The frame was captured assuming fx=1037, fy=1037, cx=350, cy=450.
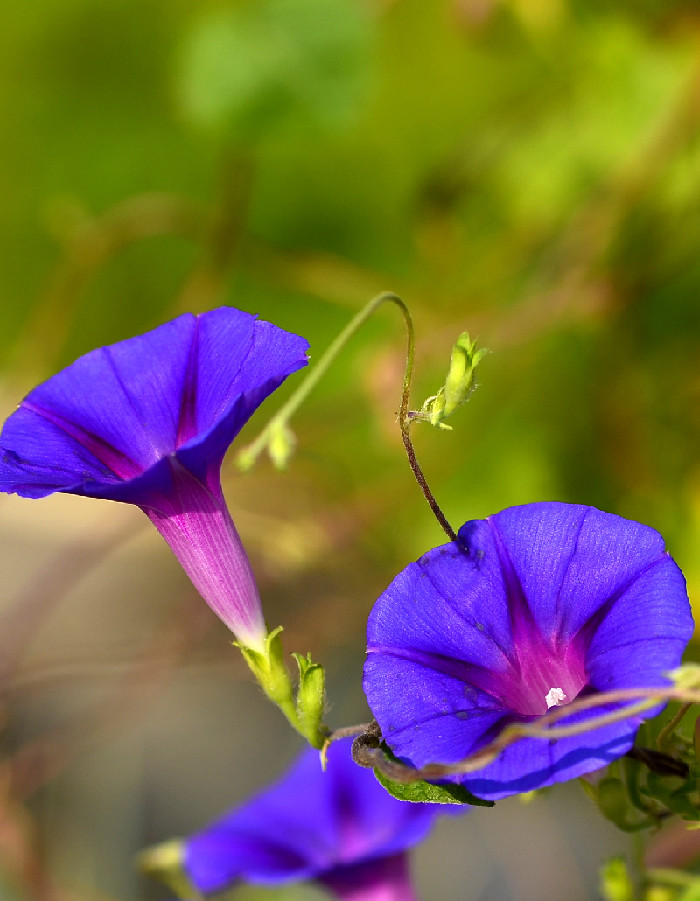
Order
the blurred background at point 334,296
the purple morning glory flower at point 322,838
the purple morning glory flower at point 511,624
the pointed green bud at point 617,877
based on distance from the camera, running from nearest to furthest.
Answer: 1. the purple morning glory flower at point 511,624
2. the pointed green bud at point 617,877
3. the purple morning glory flower at point 322,838
4. the blurred background at point 334,296

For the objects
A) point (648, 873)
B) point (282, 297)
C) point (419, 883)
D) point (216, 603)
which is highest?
point (282, 297)

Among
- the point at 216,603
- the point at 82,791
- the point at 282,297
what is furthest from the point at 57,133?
the point at 216,603

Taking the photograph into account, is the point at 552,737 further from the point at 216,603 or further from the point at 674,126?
the point at 674,126

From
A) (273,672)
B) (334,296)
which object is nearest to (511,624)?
(273,672)

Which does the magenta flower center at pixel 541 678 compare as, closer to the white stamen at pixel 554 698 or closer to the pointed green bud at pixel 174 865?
the white stamen at pixel 554 698

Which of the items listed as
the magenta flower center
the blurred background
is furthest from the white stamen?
the blurred background

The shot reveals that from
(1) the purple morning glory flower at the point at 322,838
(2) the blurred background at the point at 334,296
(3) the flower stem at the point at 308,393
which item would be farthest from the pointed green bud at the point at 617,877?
(2) the blurred background at the point at 334,296

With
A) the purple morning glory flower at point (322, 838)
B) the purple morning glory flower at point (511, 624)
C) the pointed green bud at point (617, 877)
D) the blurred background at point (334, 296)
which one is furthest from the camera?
the blurred background at point (334, 296)
